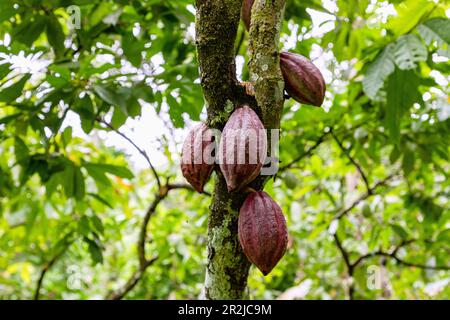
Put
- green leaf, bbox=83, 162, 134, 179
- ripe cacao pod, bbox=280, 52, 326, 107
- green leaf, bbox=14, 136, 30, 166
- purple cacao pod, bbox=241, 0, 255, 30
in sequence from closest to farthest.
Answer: ripe cacao pod, bbox=280, 52, 326, 107, purple cacao pod, bbox=241, 0, 255, 30, green leaf, bbox=14, 136, 30, 166, green leaf, bbox=83, 162, 134, 179

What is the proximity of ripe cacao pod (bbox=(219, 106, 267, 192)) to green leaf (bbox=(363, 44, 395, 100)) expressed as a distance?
0.63 meters

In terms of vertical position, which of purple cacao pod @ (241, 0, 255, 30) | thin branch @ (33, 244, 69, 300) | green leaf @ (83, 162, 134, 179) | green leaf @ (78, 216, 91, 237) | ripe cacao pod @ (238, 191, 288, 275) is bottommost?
ripe cacao pod @ (238, 191, 288, 275)

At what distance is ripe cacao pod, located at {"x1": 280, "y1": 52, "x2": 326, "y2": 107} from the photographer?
37.7 inches

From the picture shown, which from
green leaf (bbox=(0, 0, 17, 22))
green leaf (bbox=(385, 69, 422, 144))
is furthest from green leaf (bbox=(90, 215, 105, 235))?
green leaf (bbox=(385, 69, 422, 144))

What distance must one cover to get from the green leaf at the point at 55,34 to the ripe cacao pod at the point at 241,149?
2.99 feet

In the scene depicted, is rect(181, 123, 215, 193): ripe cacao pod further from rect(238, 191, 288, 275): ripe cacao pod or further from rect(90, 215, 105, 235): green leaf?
rect(90, 215, 105, 235): green leaf

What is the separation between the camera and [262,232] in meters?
0.86

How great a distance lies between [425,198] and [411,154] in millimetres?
494

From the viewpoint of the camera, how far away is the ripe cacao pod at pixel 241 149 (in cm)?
82

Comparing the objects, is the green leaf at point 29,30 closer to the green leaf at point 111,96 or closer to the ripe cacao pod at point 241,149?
the green leaf at point 111,96

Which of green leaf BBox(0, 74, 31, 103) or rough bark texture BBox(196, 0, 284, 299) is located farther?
green leaf BBox(0, 74, 31, 103)

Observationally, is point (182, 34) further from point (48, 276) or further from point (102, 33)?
point (48, 276)

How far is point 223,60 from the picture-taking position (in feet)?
2.89

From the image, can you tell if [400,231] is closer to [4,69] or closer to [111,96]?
[111,96]
